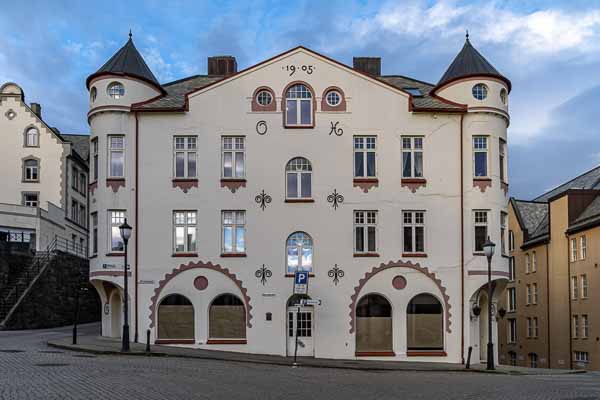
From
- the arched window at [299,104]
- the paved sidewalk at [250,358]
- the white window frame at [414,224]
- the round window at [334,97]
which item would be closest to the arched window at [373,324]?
the paved sidewalk at [250,358]

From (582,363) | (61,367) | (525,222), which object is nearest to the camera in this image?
(61,367)

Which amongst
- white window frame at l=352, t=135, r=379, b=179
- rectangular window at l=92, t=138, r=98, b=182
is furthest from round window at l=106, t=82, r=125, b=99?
white window frame at l=352, t=135, r=379, b=179

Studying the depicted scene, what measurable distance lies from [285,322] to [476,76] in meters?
13.5

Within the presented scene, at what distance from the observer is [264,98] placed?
35250mm

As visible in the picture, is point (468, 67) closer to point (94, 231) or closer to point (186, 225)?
point (186, 225)

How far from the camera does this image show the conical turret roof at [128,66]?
35062 millimetres

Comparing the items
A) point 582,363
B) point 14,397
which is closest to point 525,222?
point 582,363

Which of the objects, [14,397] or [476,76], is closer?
[14,397]

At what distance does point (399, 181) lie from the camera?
34.9 m

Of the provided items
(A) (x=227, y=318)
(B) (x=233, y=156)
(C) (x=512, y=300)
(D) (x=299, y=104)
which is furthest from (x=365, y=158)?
(C) (x=512, y=300)

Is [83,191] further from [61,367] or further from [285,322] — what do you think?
[61,367]

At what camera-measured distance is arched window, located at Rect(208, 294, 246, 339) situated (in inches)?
1341

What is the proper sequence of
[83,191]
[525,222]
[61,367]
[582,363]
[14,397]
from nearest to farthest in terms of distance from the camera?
[14,397]
[61,367]
[582,363]
[525,222]
[83,191]

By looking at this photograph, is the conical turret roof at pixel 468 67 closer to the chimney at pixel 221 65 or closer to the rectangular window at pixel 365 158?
the rectangular window at pixel 365 158
